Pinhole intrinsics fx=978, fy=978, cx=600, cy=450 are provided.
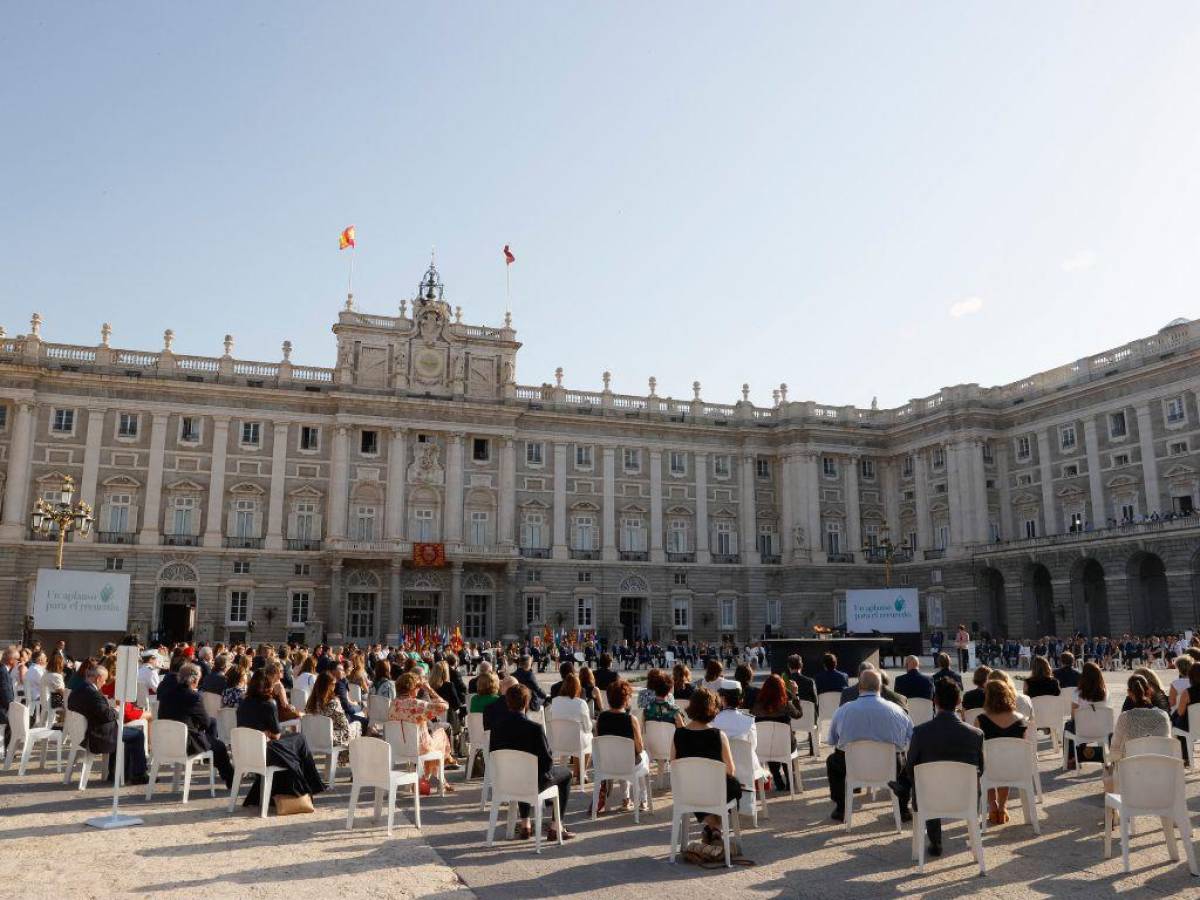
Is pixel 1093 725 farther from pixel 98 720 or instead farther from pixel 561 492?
pixel 561 492

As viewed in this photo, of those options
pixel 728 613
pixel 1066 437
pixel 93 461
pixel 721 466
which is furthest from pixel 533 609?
pixel 1066 437

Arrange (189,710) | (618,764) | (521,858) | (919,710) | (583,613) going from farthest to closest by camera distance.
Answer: (583,613) < (919,710) < (189,710) < (618,764) < (521,858)

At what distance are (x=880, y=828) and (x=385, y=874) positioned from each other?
523 centimetres

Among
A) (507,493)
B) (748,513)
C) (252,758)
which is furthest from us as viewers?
(748,513)

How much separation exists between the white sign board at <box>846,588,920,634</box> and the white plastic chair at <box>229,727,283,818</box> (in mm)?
31181

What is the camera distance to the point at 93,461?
45906mm

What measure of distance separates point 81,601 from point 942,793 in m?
27.3

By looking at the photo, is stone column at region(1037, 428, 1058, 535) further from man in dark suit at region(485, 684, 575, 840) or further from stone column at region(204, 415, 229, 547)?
man in dark suit at region(485, 684, 575, 840)

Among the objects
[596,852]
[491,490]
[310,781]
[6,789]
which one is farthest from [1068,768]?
[491,490]

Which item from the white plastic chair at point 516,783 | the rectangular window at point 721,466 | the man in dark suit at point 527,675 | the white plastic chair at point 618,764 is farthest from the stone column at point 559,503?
the white plastic chair at point 516,783

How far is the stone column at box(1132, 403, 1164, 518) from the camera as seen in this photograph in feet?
142

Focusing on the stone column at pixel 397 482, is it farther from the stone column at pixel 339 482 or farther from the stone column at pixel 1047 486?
the stone column at pixel 1047 486

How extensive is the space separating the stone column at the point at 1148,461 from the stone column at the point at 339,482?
36.0m

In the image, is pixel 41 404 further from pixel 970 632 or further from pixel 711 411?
pixel 970 632
